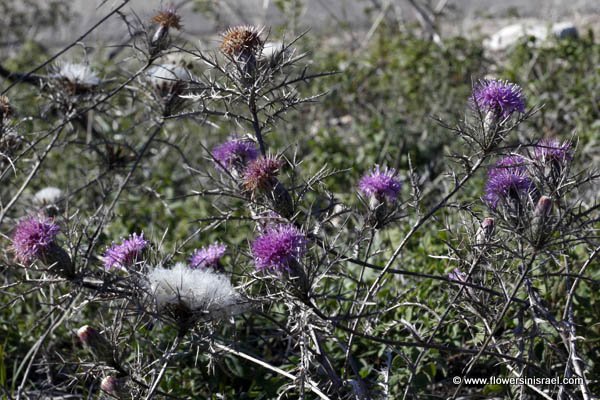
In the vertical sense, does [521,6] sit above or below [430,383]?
above

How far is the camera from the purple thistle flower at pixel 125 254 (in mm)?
2092

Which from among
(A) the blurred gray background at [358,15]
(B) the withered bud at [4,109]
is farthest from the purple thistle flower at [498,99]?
(A) the blurred gray background at [358,15]

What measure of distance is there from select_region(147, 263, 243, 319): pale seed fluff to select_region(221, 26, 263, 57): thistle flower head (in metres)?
0.62

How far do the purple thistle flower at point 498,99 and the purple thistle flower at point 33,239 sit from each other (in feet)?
3.94

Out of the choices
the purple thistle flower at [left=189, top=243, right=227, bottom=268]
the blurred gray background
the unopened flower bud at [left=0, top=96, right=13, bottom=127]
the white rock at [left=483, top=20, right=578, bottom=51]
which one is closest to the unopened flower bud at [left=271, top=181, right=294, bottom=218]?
the purple thistle flower at [left=189, top=243, right=227, bottom=268]

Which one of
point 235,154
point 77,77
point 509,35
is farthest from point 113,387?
point 509,35

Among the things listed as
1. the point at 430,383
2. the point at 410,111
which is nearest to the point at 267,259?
the point at 430,383

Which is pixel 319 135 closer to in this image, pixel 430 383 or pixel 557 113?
pixel 557 113

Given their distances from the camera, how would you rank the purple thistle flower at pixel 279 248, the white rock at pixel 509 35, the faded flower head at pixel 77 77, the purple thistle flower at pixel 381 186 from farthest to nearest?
1. the white rock at pixel 509 35
2. the faded flower head at pixel 77 77
3. the purple thistle flower at pixel 381 186
4. the purple thistle flower at pixel 279 248

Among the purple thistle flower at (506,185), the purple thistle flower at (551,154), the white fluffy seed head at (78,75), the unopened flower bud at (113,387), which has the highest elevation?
the white fluffy seed head at (78,75)

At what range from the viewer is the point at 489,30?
8.12 metres

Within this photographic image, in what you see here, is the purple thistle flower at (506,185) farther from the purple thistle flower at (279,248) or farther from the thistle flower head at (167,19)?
the thistle flower head at (167,19)

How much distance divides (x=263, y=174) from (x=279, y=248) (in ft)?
0.95

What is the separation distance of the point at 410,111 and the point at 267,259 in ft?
11.8
